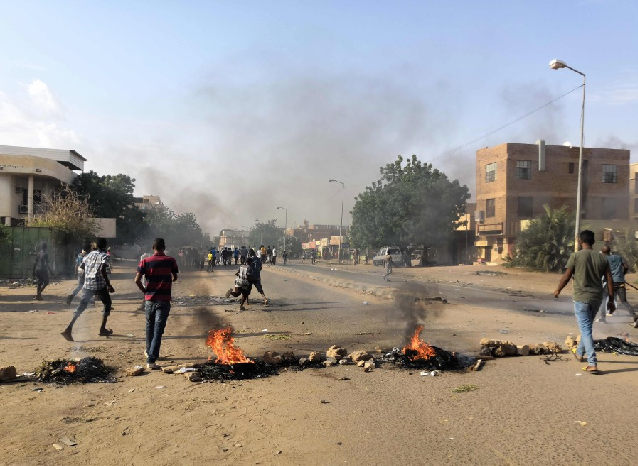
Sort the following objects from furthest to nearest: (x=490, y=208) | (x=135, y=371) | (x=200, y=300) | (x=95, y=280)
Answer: (x=490, y=208) < (x=200, y=300) < (x=95, y=280) < (x=135, y=371)

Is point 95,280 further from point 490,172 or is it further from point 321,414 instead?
point 490,172

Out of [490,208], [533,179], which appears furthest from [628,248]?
[490,208]

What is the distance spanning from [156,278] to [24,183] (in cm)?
3618

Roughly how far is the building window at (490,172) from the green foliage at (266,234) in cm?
5930

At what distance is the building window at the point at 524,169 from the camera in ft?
133

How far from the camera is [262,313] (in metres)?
12.7

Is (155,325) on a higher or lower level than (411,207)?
lower

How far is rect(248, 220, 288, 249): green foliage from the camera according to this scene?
99000 millimetres

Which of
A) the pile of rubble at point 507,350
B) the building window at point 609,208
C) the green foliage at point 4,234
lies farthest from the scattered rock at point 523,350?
the building window at point 609,208

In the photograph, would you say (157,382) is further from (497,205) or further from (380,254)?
(380,254)

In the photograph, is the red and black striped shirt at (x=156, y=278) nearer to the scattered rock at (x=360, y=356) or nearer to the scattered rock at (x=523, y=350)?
the scattered rock at (x=360, y=356)

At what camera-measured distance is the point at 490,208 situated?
141 ft

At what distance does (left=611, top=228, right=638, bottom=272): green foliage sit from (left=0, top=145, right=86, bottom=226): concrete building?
34.5 meters

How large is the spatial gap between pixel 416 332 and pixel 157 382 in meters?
3.85
